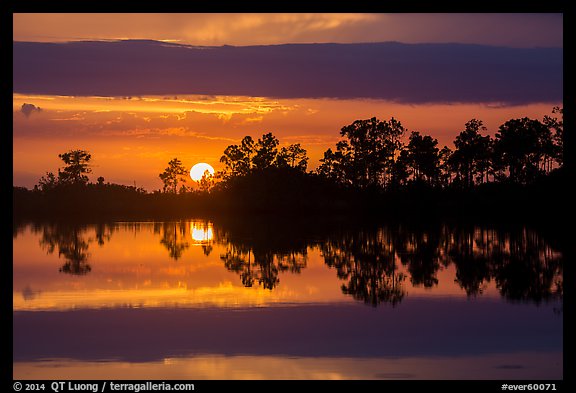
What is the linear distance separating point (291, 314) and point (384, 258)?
12520mm

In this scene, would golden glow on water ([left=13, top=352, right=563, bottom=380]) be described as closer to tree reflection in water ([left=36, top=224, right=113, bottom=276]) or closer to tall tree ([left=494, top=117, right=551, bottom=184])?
tree reflection in water ([left=36, top=224, right=113, bottom=276])

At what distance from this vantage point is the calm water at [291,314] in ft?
45.6

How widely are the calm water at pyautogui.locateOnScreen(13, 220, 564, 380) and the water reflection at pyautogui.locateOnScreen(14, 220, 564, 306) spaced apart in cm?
11

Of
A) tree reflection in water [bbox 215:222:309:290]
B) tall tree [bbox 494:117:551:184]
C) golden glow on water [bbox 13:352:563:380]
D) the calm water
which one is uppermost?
tall tree [bbox 494:117:551:184]

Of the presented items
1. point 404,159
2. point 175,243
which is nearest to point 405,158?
point 404,159

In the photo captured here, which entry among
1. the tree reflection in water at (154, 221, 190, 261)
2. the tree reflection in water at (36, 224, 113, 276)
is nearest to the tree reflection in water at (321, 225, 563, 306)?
the tree reflection in water at (154, 221, 190, 261)

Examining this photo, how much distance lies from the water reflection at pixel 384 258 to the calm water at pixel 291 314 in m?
0.11

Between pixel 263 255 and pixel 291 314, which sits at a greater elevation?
pixel 263 255

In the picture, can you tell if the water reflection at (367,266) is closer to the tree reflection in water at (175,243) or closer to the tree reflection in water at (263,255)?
the tree reflection in water at (263,255)

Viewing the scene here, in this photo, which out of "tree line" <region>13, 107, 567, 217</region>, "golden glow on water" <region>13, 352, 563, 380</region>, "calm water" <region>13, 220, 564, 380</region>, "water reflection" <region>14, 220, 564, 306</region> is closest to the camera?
"golden glow on water" <region>13, 352, 563, 380</region>

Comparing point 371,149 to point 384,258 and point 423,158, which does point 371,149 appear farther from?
point 384,258

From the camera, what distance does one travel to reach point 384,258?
3059cm

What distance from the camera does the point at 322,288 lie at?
22531 millimetres

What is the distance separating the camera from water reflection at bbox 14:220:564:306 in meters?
22.7
